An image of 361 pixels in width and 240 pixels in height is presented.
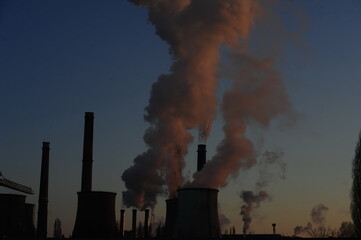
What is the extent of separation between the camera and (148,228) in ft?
195

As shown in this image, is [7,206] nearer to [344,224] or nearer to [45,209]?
[45,209]

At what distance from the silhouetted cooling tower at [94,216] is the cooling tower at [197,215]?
8979 mm

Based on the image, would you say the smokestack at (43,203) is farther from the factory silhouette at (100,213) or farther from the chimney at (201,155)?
the chimney at (201,155)

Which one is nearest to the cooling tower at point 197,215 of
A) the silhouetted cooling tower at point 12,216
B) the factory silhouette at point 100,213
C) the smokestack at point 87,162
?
the factory silhouette at point 100,213

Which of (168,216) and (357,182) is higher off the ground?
(357,182)

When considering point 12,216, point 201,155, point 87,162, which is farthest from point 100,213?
point 201,155

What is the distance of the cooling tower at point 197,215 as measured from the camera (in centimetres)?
3372

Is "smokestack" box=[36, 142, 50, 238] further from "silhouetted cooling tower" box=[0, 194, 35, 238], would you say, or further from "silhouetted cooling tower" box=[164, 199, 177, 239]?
"silhouetted cooling tower" box=[164, 199, 177, 239]

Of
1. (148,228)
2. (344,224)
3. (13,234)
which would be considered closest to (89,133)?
(13,234)

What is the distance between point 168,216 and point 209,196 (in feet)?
29.5

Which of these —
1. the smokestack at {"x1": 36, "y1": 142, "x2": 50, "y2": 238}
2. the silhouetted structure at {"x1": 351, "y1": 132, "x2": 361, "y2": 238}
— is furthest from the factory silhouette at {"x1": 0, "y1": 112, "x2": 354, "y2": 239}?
the silhouetted structure at {"x1": 351, "y1": 132, "x2": 361, "y2": 238}

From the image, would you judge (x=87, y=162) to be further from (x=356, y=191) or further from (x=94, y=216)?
(x=356, y=191)

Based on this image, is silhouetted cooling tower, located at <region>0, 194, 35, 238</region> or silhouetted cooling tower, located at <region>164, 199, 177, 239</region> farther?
silhouetted cooling tower, located at <region>0, 194, 35, 238</region>

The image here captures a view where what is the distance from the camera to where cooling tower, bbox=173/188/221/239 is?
33.7 meters
